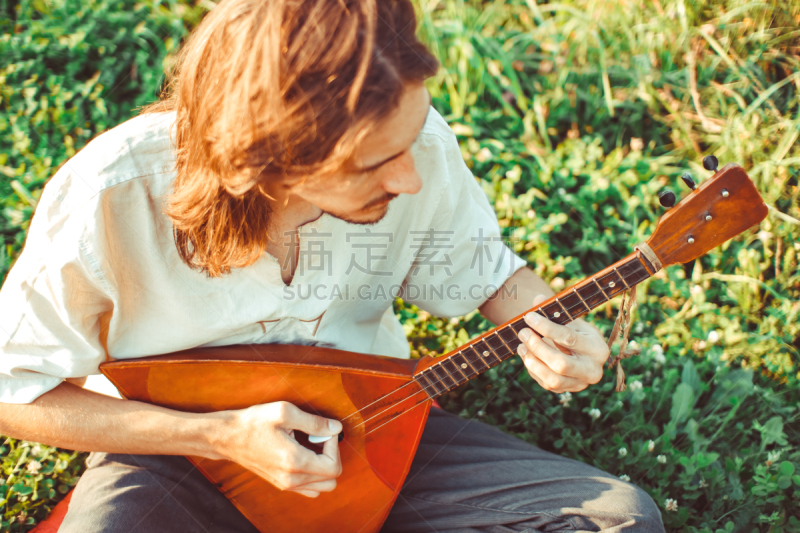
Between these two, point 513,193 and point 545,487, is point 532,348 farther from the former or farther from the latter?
point 513,193

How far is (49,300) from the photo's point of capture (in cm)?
129

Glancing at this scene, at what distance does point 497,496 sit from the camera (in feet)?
5.23

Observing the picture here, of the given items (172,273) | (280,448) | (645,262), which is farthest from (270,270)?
(645,262)

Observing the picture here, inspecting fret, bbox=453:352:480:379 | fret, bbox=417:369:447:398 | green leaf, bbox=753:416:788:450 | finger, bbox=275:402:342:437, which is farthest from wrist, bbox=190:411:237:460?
green leaf, bbox=753:416:788:450

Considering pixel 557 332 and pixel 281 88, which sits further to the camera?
pixel 557 332

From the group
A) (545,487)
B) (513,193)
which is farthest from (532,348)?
(513,193)

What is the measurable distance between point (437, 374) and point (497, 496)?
0.44 metres

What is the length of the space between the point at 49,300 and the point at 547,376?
4.31 ft

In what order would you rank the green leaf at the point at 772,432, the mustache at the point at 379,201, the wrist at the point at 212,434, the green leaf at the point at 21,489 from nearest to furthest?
the mustache at the point at 379,201, the wrist at the point at 212,434, the green leaf at the point at 21,489, the green leaf at the point at 772,432

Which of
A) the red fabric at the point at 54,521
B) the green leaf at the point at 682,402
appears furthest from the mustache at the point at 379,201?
the green leaf at the point at 682,402

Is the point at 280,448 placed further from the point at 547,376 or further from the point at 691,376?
the point at 691,376

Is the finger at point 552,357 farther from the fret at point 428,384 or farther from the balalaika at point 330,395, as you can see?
the fret at point 428,384

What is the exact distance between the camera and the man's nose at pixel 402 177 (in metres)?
1.20

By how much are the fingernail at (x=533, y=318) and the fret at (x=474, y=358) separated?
0.20 m
